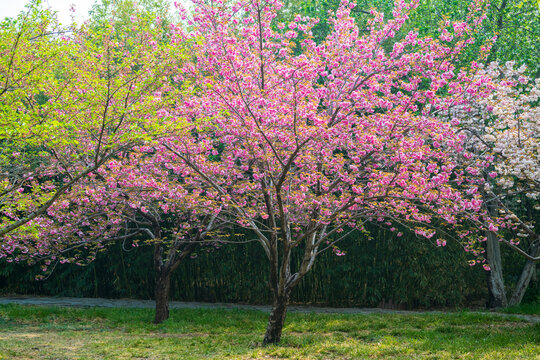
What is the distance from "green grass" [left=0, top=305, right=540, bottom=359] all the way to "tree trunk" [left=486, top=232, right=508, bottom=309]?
224cm

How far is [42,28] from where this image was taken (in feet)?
20.4

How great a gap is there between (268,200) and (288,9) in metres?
11.4

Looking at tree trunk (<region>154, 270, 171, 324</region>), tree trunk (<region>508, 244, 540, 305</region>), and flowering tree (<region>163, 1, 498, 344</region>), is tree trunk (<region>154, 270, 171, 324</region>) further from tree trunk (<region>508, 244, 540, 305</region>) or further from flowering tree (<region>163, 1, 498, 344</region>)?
tree trunk (<region>508, 244, 540, 305</region>)

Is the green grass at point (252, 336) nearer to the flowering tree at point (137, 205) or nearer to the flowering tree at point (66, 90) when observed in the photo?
the flowering tree at point (137, 205)

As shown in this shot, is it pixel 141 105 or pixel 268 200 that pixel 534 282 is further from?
pixel 141 105

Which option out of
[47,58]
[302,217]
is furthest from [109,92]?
[302,217]

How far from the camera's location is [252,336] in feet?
26.2

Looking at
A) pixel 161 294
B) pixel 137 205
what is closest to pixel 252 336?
pixel 161 294

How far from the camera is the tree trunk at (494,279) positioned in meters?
10.7

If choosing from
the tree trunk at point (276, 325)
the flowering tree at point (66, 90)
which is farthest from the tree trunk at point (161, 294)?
the flowering tree at point (66, 90)

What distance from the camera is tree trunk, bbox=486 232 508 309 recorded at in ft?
35.2

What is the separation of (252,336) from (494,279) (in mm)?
5863

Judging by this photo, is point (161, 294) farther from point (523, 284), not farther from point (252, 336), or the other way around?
point (523, 284)

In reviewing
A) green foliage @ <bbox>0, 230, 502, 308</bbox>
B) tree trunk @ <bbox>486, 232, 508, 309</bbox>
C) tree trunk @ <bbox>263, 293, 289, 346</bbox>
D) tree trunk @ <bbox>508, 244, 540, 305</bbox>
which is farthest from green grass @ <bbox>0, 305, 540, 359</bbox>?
tree trunk @ <bbox>508, 244, 540, 305</bbox>
